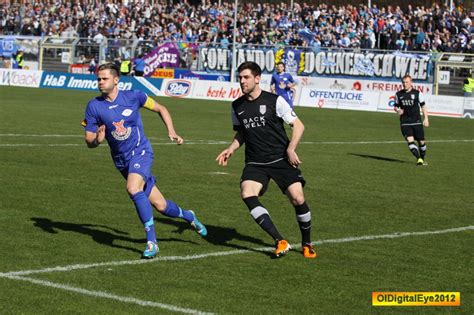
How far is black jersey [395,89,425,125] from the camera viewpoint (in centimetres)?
2214

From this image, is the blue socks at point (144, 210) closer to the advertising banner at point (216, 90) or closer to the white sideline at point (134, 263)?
the white sideline at point (134, 263)

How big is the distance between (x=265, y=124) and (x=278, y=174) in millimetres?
550

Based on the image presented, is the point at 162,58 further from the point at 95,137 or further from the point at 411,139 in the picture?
the point at 95,137

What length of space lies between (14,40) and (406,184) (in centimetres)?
4666

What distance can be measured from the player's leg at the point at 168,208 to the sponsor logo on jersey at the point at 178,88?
36864mm

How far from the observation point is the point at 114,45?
55.0 metres

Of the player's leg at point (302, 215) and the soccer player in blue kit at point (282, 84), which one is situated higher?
the player's leg at point (302, 215)

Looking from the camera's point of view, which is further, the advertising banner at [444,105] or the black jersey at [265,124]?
the advertising banner at [444,105]

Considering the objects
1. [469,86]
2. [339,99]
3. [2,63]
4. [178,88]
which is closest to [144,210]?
Answer: [339,99]

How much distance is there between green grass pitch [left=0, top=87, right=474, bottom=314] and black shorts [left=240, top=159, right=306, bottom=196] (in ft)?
2.58

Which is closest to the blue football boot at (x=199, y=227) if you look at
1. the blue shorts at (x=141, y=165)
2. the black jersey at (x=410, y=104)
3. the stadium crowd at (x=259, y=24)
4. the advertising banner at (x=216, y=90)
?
the blue shorts at (x=141, y=165)

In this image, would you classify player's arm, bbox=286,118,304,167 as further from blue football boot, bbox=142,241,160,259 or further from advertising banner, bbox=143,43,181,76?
advertising banner, bbox=143,43,181,76

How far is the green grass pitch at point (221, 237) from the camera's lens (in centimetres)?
805

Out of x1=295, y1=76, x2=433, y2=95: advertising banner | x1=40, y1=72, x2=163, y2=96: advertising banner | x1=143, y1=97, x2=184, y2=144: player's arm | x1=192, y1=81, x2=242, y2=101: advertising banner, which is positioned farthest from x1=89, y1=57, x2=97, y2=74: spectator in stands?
x1=143, y1=97, x2=184, y2=144: player's arm
